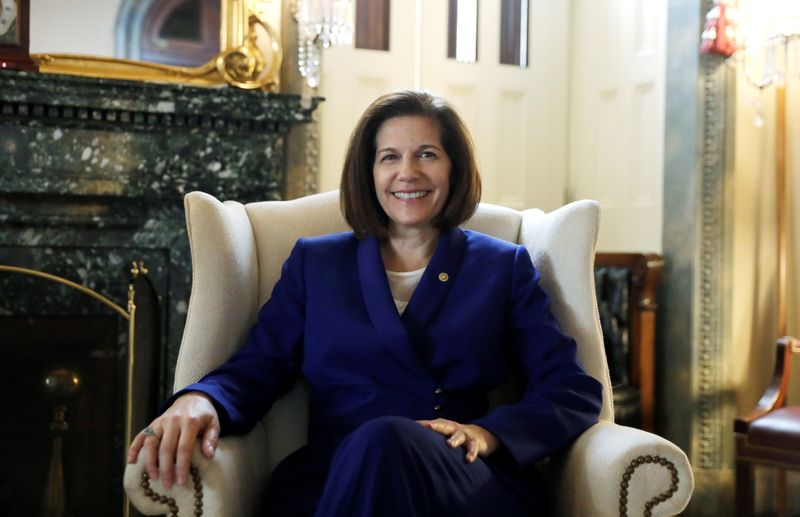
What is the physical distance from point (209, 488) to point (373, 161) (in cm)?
75

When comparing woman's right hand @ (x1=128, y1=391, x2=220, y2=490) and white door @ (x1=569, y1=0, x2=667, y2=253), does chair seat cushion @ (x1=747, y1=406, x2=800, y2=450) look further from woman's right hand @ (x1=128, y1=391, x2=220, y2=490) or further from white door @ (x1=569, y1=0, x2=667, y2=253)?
woman's right hand @ (x1=128, y1=391, x2=220, y2=490)

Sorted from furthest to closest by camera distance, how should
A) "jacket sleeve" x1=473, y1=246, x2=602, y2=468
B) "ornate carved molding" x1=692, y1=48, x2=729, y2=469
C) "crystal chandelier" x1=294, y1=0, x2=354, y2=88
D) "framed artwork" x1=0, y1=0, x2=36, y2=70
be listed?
"ornate carved molding" x1=692, y1=48, x2=729, y2=469, "crystal chandelier" x1=294, y1=0, x2=354, y2=88, "framed artwork" x1=0, y1=0, x2=36, y2=70, "jacket sleeve" x1=473, y1=246, x2=602, y2=468

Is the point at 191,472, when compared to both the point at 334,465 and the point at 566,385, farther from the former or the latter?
the point at 566,385

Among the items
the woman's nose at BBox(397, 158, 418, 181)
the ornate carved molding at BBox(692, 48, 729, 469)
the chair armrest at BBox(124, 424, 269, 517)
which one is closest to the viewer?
the chair armrest at BBox(124, 424, 269, 517)

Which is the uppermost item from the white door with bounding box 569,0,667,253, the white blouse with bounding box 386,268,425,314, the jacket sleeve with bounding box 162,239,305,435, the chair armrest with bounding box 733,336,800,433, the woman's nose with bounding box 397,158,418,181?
the white door with bounding box 569,0,667,253

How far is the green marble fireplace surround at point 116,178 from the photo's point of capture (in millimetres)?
2852

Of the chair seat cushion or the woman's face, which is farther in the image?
the chair seat cushion

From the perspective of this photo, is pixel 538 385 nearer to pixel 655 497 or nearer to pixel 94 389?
pixel 655 497

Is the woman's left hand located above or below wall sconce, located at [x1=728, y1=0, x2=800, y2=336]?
below

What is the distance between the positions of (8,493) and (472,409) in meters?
1.64

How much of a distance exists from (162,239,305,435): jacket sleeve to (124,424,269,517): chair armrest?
0.22ft

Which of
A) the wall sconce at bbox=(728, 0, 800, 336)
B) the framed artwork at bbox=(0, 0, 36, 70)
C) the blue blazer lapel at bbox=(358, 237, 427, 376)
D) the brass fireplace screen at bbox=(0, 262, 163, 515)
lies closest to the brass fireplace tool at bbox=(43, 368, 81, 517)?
the brass fireplace screen at bbox=(0, 262, 163, 515)

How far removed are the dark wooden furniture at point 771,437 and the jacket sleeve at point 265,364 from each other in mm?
1506

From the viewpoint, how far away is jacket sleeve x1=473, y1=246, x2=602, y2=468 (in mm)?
1688
